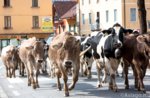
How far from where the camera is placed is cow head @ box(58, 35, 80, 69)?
49.5 feet

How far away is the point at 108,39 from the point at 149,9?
171 ft

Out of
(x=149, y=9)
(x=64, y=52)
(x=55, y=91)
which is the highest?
(x=149, y=9)

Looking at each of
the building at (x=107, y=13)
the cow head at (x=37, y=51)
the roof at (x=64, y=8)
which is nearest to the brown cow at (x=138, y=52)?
the cow head at (x=37, y=51)

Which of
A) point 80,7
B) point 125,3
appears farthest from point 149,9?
point 80,7

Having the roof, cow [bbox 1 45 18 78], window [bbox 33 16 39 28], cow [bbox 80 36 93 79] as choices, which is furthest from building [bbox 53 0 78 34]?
cow [bbox 80 36 93 79]

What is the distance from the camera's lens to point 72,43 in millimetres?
15156

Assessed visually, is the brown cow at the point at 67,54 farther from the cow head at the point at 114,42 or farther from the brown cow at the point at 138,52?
the brown cow at the point at 138,52

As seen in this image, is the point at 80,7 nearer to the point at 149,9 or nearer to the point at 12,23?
the point at 12,23

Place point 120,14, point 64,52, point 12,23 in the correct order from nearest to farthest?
point 64,52
point 120,14
point 12,23

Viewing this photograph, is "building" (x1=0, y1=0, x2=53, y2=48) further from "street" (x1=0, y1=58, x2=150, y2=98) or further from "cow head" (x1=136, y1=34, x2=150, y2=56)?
"cow head" (x1=136, y1=34, x2=150, y2=56)

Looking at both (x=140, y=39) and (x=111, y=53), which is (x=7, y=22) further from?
(x=140, y=39)

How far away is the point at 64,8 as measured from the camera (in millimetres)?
94875

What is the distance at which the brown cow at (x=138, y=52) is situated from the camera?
588 inches

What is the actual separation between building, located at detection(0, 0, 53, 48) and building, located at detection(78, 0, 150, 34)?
589cm
